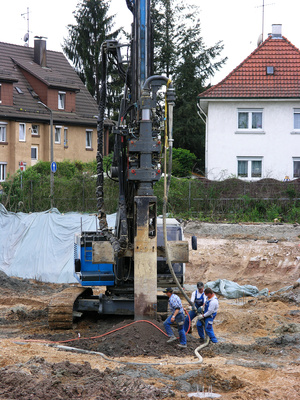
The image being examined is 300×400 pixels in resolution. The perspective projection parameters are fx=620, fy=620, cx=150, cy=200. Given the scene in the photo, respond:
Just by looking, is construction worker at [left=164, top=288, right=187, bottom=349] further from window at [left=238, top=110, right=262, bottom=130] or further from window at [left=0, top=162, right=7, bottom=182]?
window at [left=0, top=162, right=7, bottom=182]

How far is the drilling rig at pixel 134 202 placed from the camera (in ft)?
37.8

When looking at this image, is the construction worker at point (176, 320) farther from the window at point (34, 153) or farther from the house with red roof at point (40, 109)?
the window at point (34, 153)

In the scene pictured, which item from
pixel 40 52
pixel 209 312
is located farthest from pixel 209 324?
pixel 40 52

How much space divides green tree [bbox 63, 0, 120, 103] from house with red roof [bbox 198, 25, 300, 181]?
73.1 feet

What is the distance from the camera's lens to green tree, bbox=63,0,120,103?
53.1 meters

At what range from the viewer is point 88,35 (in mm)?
53469

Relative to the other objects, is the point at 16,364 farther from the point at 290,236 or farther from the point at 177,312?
the point at 290,236

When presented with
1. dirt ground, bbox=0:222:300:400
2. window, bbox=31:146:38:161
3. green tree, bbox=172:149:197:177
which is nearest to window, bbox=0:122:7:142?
window, bbox=31:146:38:161

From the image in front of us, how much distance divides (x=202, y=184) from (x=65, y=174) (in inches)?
427

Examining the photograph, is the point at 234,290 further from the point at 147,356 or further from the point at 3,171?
the point at 3,171

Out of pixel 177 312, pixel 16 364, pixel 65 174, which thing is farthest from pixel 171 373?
pixel 65 174

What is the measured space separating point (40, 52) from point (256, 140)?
23315mm

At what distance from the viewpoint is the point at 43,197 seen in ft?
99.9

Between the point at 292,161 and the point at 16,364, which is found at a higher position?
the point at 292,161
